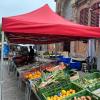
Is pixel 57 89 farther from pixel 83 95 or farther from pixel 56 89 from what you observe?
pixel 83 95

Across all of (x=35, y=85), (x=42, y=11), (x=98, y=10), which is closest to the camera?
(x=35, y=85)

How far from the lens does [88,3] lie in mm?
23484

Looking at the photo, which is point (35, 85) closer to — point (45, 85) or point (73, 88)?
point (45, 85)

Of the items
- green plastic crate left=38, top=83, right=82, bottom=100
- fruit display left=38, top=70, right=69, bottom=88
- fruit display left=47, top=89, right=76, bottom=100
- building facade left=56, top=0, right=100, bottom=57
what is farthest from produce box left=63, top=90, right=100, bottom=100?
building facade left=56, top=0, right=100, bottom=57

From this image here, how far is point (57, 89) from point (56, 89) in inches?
1.5

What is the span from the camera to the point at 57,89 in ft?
21.4

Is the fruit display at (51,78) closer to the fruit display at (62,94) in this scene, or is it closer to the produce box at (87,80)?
the produce box at (87,80)

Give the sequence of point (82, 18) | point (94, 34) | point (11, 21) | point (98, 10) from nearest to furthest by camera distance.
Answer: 1. point (11, 21)
2. point (94, 34)
3. point (98, 10)
4. point (82, 18)

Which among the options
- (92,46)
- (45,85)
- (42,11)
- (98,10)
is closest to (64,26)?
(45,85)

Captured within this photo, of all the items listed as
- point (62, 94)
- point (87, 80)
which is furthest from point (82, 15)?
point (62, 94)

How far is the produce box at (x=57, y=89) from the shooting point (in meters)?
6.14

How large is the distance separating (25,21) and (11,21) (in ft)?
1.16

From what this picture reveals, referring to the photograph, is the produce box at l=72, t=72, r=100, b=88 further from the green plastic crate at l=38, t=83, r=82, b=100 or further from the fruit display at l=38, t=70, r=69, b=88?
the fruit display at l=38, t=70, r=69, b=88

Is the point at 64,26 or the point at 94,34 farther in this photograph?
the point at 94,34
